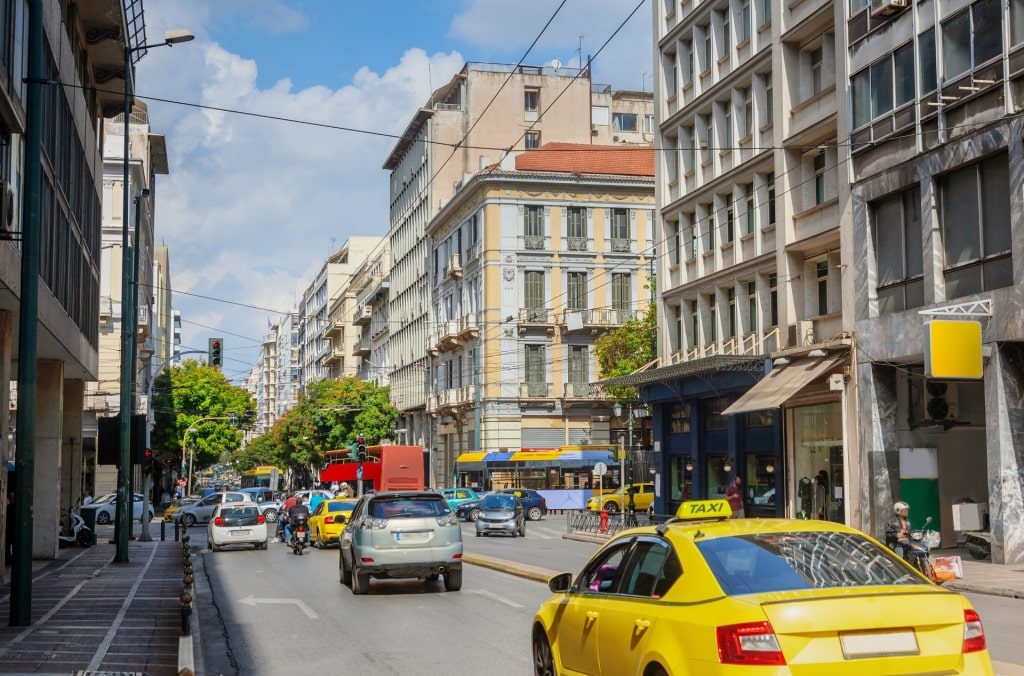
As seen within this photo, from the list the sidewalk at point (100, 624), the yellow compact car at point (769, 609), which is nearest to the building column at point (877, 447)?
the sidewalk at point (100, 624)

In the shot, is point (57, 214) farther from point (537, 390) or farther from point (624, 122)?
point (624, 122)

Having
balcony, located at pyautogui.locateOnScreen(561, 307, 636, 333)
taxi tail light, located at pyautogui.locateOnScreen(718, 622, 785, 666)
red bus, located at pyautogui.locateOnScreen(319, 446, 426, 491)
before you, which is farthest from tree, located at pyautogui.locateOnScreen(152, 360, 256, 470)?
taxi tail light, located at pyautogui.locateOnScreen(718, 622, 785, 666)

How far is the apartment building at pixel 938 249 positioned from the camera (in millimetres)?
24781

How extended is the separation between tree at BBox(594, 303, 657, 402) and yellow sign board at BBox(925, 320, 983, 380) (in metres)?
31.3

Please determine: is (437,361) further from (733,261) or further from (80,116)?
(80,116)

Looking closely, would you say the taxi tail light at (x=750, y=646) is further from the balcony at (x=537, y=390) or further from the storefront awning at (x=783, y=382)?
the balcony at (x=537, y=390)

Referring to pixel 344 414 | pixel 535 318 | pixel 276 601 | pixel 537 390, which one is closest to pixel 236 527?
pixel 276 601

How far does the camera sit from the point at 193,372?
92.6 metres

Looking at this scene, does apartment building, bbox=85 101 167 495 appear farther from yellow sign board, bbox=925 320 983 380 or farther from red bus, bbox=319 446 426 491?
yellow sign board, bbox=925 320 983 380

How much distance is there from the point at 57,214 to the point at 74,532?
14.7m

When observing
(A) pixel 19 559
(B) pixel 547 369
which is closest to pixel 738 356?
(A) pixel 19 559

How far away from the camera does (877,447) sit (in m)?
29.4

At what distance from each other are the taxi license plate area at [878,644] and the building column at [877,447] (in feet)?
76.2

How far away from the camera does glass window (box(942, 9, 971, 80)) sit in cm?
2581
